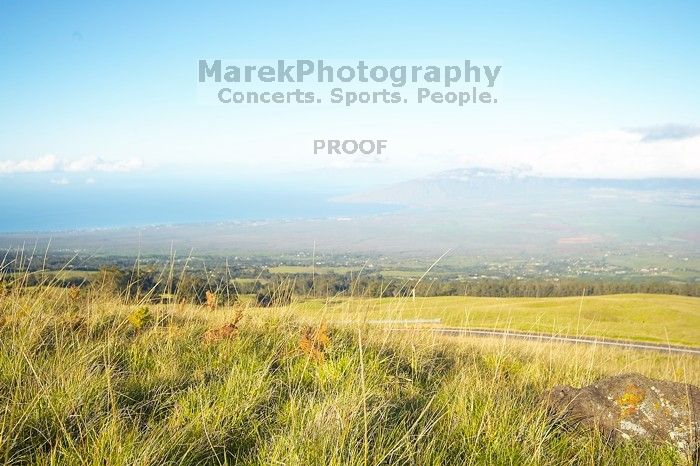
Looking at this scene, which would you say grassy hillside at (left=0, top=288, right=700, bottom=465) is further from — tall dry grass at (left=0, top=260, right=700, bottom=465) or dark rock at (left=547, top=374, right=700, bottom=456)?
dark rock at (left=547, top=374, right=700, bottom=456)

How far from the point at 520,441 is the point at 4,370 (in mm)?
3286

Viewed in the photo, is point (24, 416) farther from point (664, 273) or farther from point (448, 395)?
point (664, 273)

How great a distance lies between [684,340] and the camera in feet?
106

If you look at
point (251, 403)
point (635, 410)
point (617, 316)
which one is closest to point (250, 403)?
point (251, 403)

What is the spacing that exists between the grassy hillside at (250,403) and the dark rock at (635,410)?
A: 21 centimetres

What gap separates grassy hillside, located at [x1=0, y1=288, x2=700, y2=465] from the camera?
2473 millimetres

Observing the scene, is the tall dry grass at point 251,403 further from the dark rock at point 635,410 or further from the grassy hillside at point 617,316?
the grassy hillside at point 617,316

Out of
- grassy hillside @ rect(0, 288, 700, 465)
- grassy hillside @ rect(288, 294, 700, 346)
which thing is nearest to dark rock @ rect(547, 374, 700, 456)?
grassy hillside @ rect(0, 288, 700, 465)

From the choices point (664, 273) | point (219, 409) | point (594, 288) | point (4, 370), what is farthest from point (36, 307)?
point (664, 273)

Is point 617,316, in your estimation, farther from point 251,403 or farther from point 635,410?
point 251,403

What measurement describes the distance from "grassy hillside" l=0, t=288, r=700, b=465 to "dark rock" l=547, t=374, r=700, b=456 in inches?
8.2

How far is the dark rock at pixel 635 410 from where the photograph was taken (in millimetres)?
3561

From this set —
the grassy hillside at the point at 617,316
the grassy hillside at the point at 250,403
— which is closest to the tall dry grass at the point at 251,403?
the grassy hillside at the point at 250,403

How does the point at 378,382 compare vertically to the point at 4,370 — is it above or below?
below
